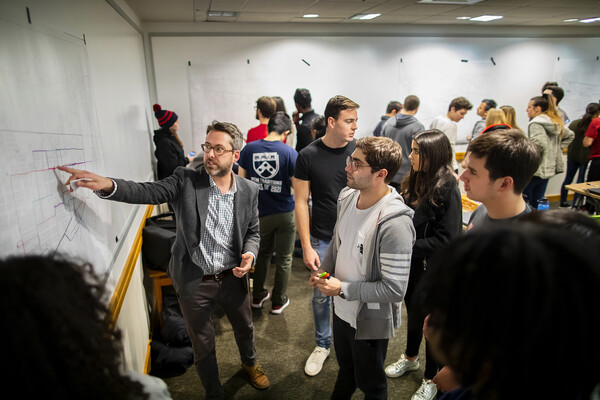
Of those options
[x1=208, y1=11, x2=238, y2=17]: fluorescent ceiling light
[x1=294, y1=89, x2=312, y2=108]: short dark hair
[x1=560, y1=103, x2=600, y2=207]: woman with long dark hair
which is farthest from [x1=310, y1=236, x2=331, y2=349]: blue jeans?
[x1=560, y1=103, x2=600, y2=207]: woman with long dark hair

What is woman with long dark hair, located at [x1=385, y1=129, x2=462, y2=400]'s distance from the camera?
168 cm

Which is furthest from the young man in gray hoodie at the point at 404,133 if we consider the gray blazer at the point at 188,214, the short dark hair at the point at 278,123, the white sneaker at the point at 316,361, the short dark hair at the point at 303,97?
the gray blazer at the point at 188,214

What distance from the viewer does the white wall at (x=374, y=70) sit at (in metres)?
4.79

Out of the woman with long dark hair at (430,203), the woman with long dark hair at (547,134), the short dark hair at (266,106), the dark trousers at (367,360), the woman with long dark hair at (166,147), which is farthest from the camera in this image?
the woman with long dark hair at (547,134)

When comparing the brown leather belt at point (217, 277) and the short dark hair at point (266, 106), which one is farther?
the short dark hair at point (266, 106)

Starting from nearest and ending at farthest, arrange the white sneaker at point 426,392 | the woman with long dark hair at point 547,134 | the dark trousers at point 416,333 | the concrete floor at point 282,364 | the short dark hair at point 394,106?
the dark trousers at point 416,333
the white sneaker at point 426,392
the concrete floor at point 282,364
the woman with long dark hair at point 547,134
the short dark hair at point 394,106

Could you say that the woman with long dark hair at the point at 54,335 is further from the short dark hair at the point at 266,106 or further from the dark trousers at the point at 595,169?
the dark trousers at the point at 595,169

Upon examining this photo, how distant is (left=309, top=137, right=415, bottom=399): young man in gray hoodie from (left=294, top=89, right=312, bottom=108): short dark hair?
7.97 feet

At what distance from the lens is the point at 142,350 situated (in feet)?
6.93

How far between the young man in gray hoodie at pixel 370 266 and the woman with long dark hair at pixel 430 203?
0.27m

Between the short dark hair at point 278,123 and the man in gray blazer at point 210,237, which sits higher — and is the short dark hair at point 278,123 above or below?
above

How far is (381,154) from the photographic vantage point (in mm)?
1466

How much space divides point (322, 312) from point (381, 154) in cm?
119

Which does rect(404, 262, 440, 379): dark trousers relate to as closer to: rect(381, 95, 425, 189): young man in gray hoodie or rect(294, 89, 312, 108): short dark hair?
rect(381, 95, 425, 189): young man in gray hoodie
